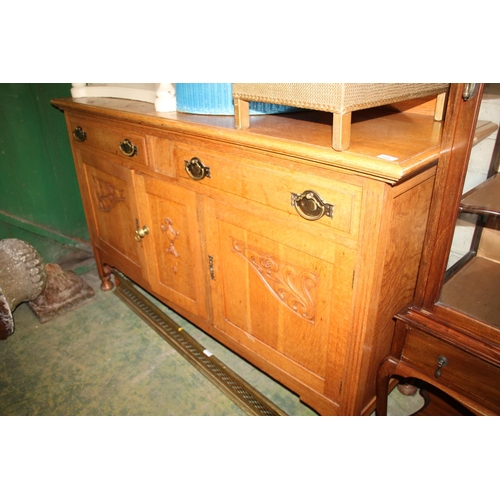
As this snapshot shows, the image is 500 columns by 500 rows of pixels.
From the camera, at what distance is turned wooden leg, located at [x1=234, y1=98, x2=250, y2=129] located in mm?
1122

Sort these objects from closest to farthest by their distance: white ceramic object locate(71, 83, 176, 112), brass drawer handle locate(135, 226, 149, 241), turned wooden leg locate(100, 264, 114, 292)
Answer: white ceramic object locate(71, 83, 176, 112) < brass drawer handle locate(135, 226, 149, 241) < turned wooden leg locate(100, 264, 114, 292)

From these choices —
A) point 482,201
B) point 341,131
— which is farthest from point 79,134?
point 482,201

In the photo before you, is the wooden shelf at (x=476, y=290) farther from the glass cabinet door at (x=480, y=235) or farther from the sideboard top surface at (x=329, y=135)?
the sideboard top surface at (x=329, y=135)

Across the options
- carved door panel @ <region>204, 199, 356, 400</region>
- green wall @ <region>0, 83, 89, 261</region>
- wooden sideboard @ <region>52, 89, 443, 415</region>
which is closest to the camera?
wooden sideboard @ <region>52, 89, 443, 415</region>

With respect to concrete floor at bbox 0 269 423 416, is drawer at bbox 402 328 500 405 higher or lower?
higher

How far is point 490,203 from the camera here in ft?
3.24

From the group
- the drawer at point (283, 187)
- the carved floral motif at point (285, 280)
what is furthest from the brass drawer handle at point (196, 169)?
the carved floral motif at point (285, 280)

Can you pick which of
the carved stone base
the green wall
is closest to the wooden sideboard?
the green wall

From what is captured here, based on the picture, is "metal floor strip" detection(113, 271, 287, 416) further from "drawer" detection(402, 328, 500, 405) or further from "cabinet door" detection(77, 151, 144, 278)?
"drawer" detection(402, 328, 500, 405)

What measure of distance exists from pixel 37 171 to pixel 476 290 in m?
2.28

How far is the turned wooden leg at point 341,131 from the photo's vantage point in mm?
887

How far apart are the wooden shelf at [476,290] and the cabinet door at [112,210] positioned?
1.24 meters

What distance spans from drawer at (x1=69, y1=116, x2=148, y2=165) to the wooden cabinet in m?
1.04

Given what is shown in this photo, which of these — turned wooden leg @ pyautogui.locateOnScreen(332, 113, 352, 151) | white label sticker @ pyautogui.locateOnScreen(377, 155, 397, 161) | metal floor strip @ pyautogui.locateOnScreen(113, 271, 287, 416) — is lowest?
metal floor strip @ pyautogui.locateOnScreen(113, 271, 287, 416)
